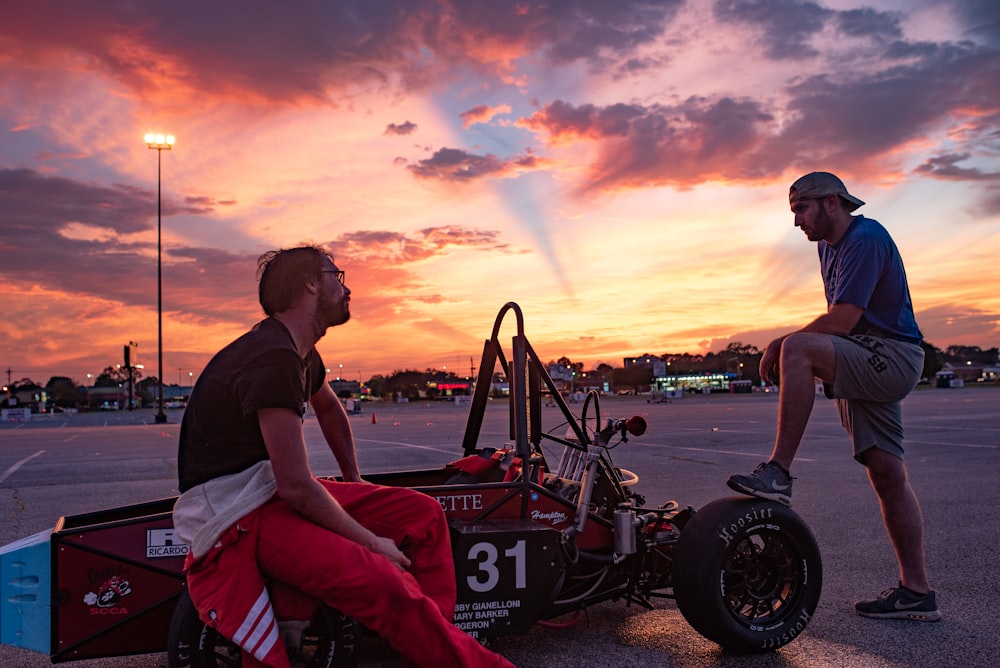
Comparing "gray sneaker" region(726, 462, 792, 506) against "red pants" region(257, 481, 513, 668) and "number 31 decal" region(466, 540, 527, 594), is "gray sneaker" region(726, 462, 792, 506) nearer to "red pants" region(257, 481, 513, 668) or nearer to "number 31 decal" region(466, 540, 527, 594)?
"number 31 decal" region(466, 540, 527, 594)

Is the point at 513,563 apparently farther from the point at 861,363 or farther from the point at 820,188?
the point at 820,188

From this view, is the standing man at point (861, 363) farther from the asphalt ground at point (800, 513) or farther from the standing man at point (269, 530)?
the standing man at point (269, 530)

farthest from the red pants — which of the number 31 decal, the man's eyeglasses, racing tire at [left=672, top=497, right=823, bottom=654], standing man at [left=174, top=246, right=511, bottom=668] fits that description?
racing tire at [left=672, top=497, right=823, bottom=654]

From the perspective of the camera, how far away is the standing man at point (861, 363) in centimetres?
374

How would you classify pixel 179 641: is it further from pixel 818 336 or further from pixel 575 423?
pixel 818 336

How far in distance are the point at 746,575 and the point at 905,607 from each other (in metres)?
0.99

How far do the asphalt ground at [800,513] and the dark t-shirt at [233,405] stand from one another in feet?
4.38

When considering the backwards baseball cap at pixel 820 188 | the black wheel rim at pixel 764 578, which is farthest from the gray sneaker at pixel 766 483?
the backwards baseball cap at pixel 820 188

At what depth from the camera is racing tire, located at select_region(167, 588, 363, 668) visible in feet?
8.98

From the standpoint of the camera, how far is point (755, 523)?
142 inches

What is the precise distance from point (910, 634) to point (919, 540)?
1.72 ft

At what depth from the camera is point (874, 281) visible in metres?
3.91

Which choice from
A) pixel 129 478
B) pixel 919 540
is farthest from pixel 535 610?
pixel 129 478

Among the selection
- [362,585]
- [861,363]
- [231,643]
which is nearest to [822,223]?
[861,363]
